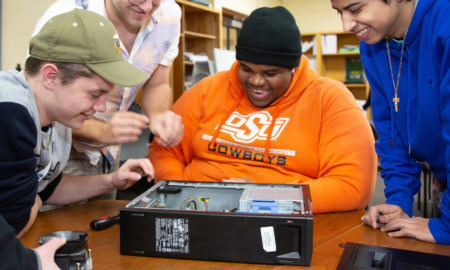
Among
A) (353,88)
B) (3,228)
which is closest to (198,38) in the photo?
(353,88)

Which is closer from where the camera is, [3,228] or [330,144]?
[3,228]

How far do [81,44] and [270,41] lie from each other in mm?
705

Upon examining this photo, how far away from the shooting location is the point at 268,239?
35.3 inches

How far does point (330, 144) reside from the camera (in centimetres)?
148

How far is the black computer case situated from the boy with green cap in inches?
10.6

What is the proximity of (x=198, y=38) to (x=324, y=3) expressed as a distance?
3.67 m

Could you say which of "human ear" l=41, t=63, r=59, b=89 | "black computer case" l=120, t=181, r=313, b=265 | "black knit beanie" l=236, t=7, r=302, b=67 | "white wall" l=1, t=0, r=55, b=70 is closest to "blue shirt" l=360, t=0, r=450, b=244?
"black knit beanie" l=236, t=7, r=302, b=67

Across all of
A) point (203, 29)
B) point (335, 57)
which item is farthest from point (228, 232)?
point (335, 57)

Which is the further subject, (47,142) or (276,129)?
(276,129)

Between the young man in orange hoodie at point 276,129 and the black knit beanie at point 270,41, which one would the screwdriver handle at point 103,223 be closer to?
the young man in orange hoodie at point 276,129

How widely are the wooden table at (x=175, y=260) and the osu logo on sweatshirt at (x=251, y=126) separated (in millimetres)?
382

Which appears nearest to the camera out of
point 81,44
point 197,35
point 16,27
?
point 81,44

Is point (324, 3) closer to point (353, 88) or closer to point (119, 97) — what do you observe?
point (353, 88)

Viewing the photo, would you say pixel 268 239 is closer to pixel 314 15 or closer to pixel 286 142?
pixel 286 142
